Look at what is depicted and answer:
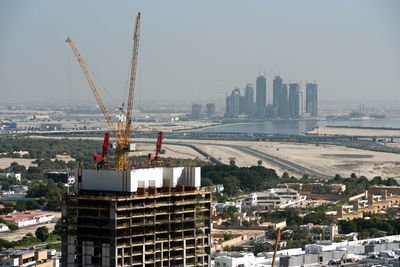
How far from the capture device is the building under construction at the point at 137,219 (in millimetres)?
37500

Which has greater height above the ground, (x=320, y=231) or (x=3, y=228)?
(x=320, y=231)

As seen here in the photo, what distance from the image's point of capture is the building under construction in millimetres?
37500

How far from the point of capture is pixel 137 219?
125ft

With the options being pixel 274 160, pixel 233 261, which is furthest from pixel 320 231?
pixel 274 160

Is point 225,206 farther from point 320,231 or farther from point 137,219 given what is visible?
point 137,219

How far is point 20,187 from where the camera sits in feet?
385

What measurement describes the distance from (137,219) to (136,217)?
12 centimetres

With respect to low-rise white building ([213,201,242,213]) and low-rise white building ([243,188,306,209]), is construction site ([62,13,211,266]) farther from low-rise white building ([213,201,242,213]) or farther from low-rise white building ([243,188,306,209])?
low-rise white building ([243,188,306,209])

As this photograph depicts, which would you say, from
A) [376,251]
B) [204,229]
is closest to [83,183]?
[204,229]

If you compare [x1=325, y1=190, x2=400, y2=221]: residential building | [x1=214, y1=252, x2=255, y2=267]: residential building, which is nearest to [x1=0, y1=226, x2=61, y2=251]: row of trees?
[x1=214, y1=252, x2=255, y2=267]: residential building

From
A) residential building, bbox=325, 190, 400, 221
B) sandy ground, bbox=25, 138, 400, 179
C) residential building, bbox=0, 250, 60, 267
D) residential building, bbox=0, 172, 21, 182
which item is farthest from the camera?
sandy ground, bbox=25, 138, 400, 179

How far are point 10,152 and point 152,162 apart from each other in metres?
135

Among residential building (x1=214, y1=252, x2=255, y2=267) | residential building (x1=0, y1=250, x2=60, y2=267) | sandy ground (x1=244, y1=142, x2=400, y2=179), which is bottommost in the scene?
sandy ground (x1=244, y1=142, x2=400, y2=179)

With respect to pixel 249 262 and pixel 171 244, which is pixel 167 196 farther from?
pixel 249 262
